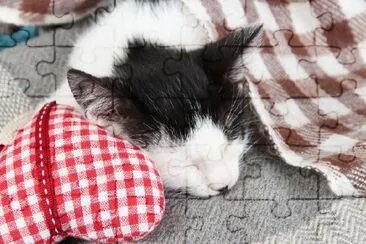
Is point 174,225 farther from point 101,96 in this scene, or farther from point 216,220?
point 101,96

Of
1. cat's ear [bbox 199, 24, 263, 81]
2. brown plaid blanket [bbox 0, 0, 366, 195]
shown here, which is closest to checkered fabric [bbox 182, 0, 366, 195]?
brown plaid blanket [bbox 0, 0, 366, 195]

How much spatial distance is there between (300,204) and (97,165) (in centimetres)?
43

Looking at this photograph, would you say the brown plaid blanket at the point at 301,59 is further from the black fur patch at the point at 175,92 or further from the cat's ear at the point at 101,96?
the cat's ear at the point at 101,96

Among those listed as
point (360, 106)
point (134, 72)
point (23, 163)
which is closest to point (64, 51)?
point (134, 72)

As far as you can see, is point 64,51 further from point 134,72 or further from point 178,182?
point 178,182

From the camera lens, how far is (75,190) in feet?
3.00

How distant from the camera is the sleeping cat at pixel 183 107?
3.41ft

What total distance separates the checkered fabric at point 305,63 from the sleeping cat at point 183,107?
0.40 feet

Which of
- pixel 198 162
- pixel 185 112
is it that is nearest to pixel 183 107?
pixel 185 112

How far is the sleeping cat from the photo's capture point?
1038 mm

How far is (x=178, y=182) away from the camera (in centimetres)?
106

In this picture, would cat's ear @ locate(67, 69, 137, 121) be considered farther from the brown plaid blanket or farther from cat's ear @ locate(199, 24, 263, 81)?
the brown plaid blanket

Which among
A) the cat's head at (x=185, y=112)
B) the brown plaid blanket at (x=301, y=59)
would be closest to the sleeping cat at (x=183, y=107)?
the cat's head at (x=185, y=112)

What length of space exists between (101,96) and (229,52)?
27 cm
